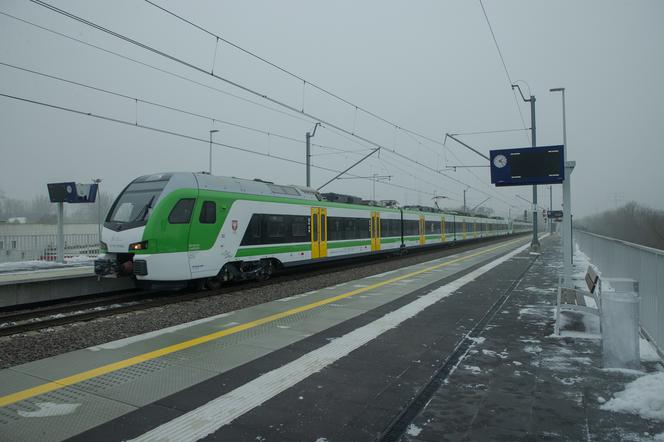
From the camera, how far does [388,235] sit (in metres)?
22.2

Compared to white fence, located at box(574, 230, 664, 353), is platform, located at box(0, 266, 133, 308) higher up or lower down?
lower down

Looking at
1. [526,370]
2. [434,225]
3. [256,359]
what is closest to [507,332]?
[526,370]

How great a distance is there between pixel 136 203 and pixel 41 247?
11.2 m

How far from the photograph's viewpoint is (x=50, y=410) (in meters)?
3.81

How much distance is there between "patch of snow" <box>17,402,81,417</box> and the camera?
12.3 feet

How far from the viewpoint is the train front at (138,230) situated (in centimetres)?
956

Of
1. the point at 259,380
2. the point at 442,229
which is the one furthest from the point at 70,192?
the point at 442,229

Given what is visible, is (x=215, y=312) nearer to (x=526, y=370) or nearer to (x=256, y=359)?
(x=256, y=359)

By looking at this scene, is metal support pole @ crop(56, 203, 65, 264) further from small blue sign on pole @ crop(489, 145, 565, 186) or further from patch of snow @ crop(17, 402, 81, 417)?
small blue sign on pole @ crop(489, 145, 565, 186)

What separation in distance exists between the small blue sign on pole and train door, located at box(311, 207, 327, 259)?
23.5 feet

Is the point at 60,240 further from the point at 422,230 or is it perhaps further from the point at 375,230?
the point at 422,230

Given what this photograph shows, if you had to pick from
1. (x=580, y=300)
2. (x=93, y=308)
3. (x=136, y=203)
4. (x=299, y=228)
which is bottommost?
(x=93, y=308)

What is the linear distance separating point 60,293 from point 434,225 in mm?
23602

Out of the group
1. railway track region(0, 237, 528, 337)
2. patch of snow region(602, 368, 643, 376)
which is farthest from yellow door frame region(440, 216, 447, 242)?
patch of snow region(602, 368, 643, 376)
